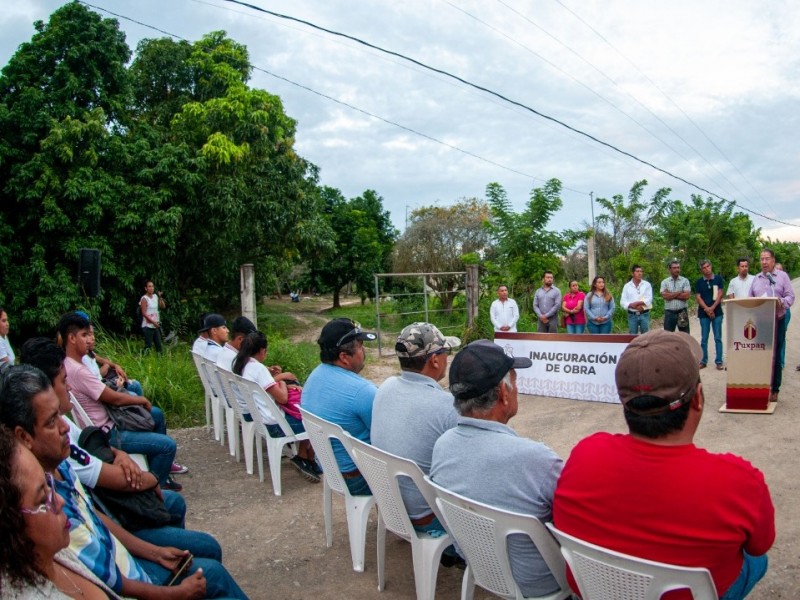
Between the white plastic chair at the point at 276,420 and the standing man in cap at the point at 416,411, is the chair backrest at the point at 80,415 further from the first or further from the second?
the standing man in cap at the point at 416,411

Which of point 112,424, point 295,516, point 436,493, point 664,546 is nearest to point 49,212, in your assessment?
point 112,424

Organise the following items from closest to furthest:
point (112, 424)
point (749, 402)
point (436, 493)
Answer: point (436, 493) → point (112, 424) → point (749, 402)

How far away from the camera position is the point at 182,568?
8.02 feet

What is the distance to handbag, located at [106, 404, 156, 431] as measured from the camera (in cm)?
438

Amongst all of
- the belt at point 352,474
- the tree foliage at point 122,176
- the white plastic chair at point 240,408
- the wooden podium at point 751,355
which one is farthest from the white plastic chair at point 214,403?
the tree foliage at point 122,176

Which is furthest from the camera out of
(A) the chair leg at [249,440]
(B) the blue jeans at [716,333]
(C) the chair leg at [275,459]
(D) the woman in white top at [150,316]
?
(D) the woman in white top at [150,316]

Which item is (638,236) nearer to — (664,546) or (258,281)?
(258,281)

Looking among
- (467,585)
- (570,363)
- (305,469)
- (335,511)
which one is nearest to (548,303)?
(570,363)

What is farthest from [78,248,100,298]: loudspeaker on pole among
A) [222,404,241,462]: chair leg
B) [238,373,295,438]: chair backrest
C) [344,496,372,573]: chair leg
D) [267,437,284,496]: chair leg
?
[344,496,372,573]: chair leg

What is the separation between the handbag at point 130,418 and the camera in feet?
14.4

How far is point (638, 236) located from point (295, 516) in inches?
807

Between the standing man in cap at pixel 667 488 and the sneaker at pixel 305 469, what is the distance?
3362 millimetres

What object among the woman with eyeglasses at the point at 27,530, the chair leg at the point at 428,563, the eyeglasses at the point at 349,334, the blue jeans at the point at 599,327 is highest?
the eyeglasses at the point at 349,334

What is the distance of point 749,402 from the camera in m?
6.50
